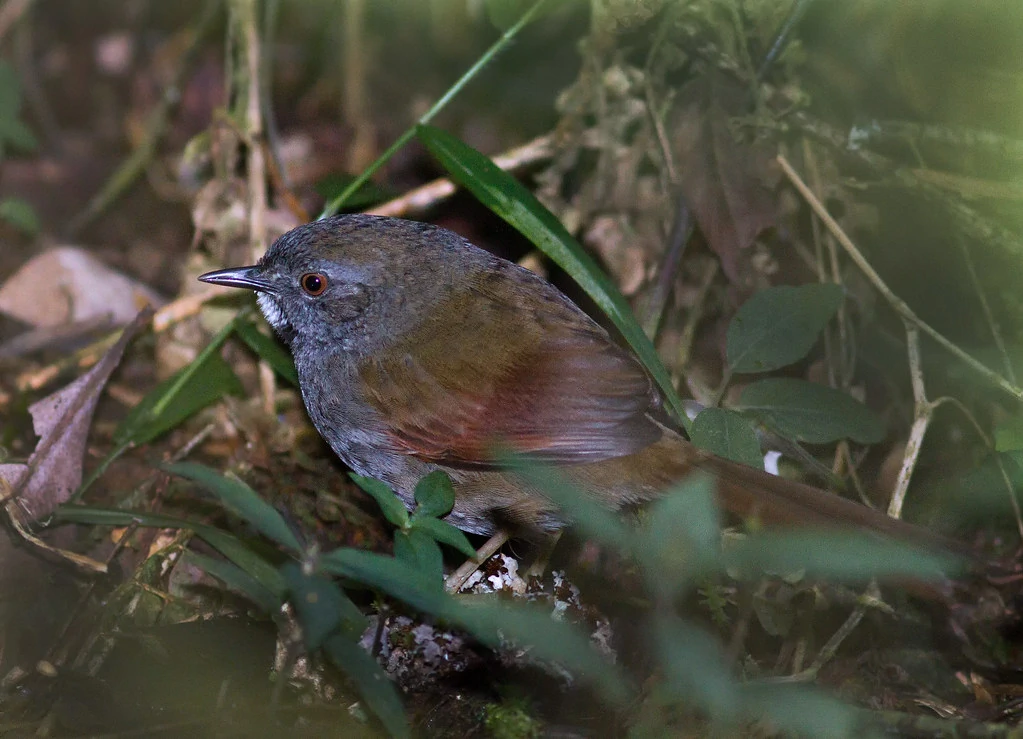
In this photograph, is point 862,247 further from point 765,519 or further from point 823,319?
point 765,519

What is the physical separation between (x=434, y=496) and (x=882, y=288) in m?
1.97

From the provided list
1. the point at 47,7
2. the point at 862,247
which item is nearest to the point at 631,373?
the point at 862,247

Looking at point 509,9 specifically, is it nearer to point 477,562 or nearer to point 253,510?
point 477,562

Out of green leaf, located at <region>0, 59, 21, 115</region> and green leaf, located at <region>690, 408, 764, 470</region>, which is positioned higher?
green leaf, located at <region>0, 59, 21, 115</region>

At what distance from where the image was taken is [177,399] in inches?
147

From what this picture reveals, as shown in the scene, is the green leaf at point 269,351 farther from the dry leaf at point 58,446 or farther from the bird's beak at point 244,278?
the dry leaf at point 58,446

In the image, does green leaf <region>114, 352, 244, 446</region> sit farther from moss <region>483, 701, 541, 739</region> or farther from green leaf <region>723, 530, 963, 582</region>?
green leaf <region>723, 530, 963, 582</region>

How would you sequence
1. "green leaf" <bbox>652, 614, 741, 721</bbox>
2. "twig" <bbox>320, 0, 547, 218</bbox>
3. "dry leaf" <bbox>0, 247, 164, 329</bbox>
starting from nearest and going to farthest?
"green leaf" <bbox>652, 614, 741, 721</bbox> → "twig" <bbox>320, 0, 547, 218</bbox> → "dry leaf" <bbox>0, 247, 164, 329</bbox>

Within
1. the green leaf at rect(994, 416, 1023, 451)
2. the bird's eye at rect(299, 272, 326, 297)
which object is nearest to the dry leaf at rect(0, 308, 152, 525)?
the bird's eye at rect(299, 272, 326, 297)

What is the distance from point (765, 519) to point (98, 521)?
1.98 meters

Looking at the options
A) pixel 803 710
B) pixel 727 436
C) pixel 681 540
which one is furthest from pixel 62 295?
pixel 803 710

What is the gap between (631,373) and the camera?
306 cm

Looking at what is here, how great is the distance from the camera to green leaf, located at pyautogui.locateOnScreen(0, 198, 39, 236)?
4.56m

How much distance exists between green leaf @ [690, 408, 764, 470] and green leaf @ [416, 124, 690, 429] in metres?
0.11
